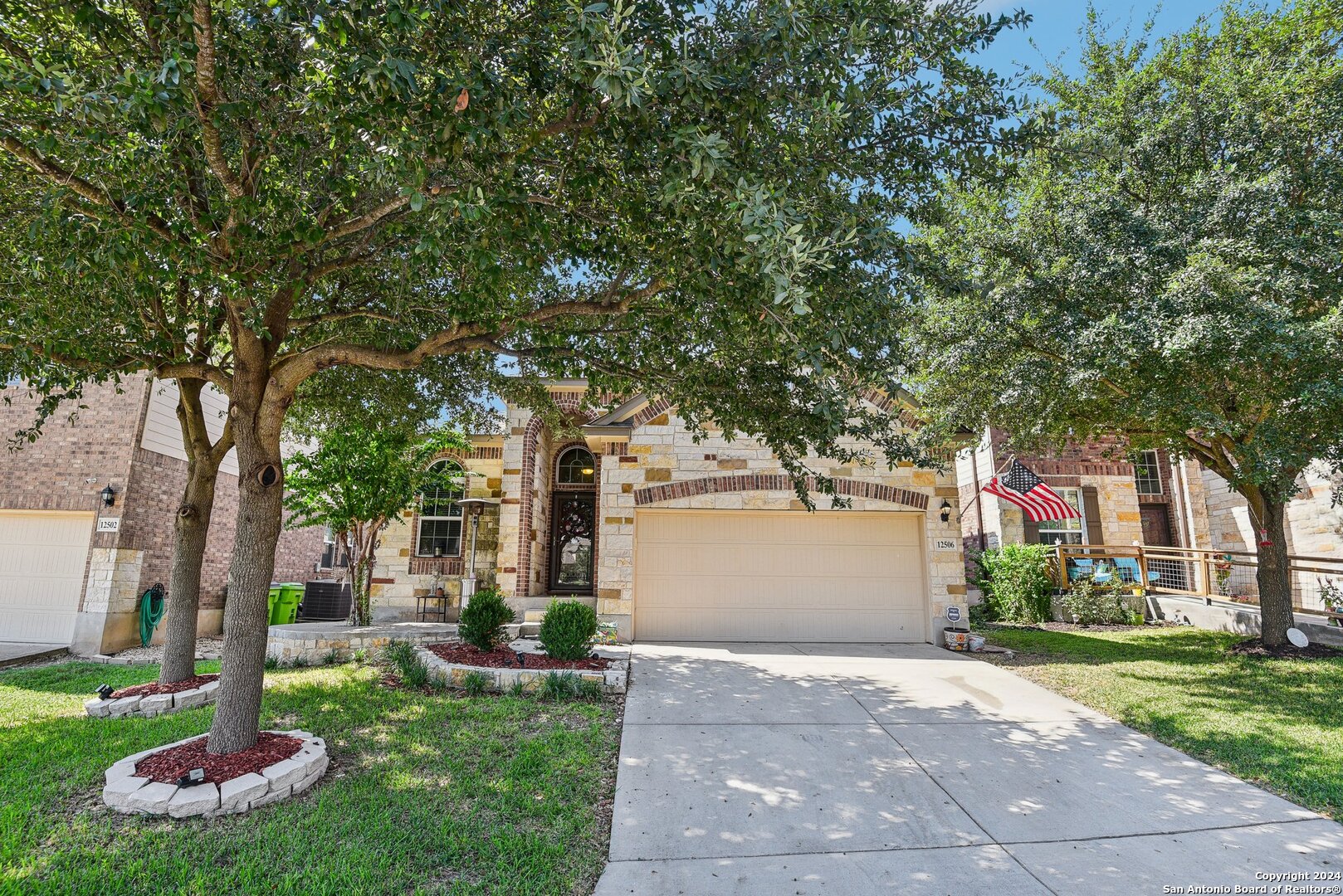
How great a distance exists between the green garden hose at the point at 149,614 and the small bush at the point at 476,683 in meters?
7.14

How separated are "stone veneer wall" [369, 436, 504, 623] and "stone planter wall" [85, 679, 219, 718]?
20.7 feet

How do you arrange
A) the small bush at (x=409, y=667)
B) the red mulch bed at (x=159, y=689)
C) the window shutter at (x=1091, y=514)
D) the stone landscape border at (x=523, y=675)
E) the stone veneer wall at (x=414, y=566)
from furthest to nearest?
1. the window shutter at (x=1091, y=514)
2. the stone veneer wall at (x=414, y=566)
3. the small bush at (x=409, y=667)
4. the stone landscape border at (x=523, y=675)
5. the red mulch bed at (x=159, y=689)

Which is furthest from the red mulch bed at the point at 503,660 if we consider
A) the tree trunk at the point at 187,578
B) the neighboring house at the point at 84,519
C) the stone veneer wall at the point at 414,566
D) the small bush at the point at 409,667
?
the neighboring house at the point at 84,519

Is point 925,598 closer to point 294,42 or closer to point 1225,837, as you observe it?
point 1225,837

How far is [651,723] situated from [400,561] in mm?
8709

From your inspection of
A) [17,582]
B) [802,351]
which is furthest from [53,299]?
[17,582]

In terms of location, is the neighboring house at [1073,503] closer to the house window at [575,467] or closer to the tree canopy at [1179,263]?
the tree canopy at [1179,263]

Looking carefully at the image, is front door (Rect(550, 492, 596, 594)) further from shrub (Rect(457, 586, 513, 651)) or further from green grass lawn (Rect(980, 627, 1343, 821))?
green grass lawn (Rect(980, 627, 1343, 821))

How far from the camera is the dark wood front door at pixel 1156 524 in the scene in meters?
16.3

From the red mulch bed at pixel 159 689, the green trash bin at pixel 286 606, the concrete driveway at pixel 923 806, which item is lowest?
the concrete driveway at pixel 923 806

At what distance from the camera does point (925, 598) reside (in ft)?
35.4

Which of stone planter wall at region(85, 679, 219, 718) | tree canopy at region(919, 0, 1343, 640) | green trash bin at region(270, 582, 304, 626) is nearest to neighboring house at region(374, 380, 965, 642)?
tree canopy at region(919, 0, 1343, 640)

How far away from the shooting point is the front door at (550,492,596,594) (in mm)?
13508

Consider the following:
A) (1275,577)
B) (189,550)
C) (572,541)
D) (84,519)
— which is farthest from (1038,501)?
(84,519)
